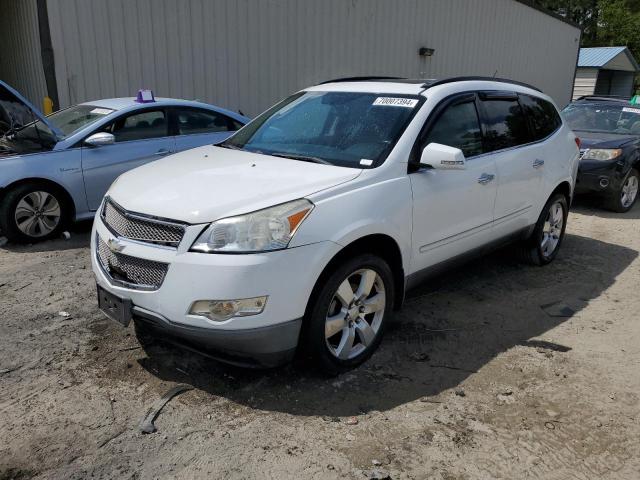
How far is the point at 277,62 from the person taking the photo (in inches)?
434

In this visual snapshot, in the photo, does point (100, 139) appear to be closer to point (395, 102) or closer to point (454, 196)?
point (395, 102)

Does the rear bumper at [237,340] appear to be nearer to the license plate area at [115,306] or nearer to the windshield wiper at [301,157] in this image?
the license plate area at [115,306]

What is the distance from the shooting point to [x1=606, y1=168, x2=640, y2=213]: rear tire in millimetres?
8156

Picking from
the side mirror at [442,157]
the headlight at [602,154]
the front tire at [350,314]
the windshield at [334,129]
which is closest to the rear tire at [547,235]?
the side mirror at [442,157]

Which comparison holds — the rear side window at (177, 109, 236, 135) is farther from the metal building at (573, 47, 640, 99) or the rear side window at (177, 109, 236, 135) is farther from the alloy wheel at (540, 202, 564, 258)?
the metal building at (573, 47, 640, 99)

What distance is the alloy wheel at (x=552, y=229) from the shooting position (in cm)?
550

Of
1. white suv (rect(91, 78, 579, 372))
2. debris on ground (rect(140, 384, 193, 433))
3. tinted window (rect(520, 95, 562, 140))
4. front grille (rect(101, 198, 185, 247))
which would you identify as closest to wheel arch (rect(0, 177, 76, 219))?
white suv (rect(91, 78, 579, 372))

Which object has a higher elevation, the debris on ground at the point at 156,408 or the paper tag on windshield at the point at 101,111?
the paper tag on windshield at the point at 101,111

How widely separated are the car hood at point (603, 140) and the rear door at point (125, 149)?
237 inches

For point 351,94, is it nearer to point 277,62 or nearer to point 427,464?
point 427,464

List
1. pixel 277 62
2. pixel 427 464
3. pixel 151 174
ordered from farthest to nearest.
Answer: pixel 277 62
pixel 151 174
pixel 427 464

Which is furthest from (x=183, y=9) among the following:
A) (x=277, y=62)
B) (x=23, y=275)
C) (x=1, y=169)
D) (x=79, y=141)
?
(x=23, y=275)

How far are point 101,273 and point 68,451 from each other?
1039 mm

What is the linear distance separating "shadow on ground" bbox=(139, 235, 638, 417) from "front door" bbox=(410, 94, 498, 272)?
56cm
